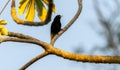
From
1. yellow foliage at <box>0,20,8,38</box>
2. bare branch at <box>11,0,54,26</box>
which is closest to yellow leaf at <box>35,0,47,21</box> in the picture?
bare branch at <box>11,0,54,26</box>

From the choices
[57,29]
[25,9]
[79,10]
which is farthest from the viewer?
[25,9]

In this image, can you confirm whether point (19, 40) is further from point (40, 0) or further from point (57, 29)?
point (40, 0)

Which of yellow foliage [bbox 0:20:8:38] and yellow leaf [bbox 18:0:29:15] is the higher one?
yellow foliage [bbox 0:20:8:38]

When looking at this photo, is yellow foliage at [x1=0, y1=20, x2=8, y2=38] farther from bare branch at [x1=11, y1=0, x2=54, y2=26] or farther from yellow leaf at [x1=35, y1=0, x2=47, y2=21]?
yellow leaf at [x1=35, y1=0, x2=47, y2=21]

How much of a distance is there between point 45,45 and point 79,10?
0.97 ft

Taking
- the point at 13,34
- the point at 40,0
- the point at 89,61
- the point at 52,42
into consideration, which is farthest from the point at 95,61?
the point at 40,0

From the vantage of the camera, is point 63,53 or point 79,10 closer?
point 63,53

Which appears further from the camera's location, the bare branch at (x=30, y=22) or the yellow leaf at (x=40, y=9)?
the yellow leaf at (x=40, y=9)

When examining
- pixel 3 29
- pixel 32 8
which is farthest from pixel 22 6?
pixel 3 29

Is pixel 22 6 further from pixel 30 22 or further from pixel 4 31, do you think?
pixel 4 31

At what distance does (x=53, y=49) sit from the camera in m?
1.60

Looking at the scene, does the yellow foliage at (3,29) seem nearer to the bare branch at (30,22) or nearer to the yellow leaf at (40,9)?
the bare branch at (30,22)

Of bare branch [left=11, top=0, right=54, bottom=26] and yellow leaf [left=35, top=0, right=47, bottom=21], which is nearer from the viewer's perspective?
bare branch [left=11, top=0, right=54, bottom=26]

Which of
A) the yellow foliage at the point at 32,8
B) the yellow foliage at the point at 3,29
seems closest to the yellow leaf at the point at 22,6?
the yellow foliage at the point at 32,8
